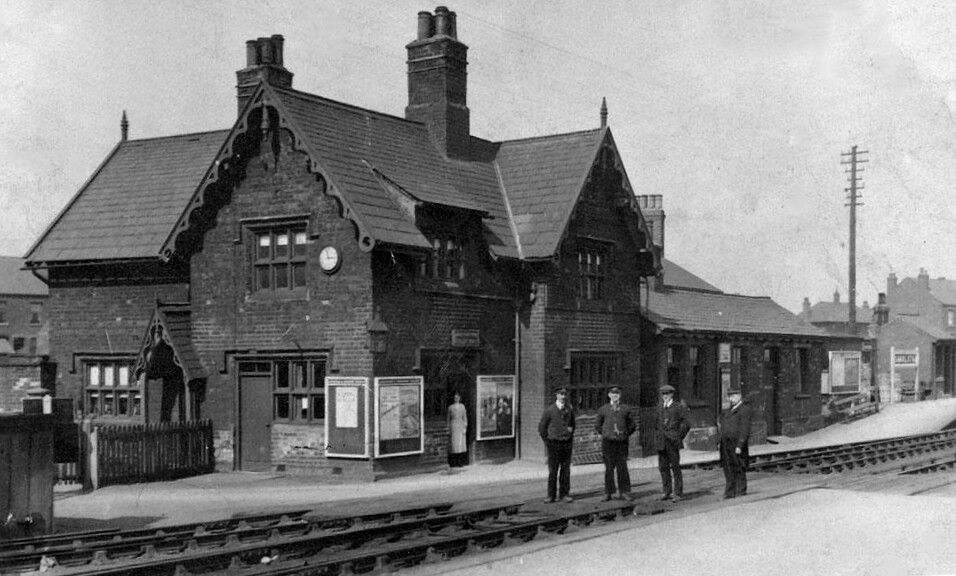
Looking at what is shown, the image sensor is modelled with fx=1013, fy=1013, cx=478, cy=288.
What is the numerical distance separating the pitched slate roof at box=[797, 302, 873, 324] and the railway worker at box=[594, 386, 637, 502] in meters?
76.7

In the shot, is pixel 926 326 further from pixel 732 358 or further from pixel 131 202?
pixel 131 202

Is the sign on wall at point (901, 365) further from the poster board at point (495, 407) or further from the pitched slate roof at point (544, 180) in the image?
the poster board at point (495, 407)

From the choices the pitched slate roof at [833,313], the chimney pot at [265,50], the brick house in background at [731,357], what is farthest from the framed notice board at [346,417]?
the pitched slate roof at [833,313]

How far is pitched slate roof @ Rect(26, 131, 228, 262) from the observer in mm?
24938

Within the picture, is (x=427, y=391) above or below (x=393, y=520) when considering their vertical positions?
above

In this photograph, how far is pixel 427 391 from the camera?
21.7 m

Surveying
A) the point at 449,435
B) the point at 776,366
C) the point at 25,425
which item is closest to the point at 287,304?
the point at 449,435

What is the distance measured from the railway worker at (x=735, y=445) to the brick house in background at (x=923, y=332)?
1499 inches

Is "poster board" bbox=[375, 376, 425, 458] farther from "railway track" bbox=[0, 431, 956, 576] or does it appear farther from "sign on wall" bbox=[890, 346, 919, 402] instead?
"sign on wall" bbox=[890, 346, 919, 402]

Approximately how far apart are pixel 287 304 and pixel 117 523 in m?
6.94

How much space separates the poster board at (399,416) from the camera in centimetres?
1995

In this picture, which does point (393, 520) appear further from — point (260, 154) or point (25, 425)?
point (260, 154)

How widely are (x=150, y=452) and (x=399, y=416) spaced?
5.00m

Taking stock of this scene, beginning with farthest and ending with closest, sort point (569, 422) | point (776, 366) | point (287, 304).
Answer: point (776, 366) < point (287, 304) < point (569, 422)
